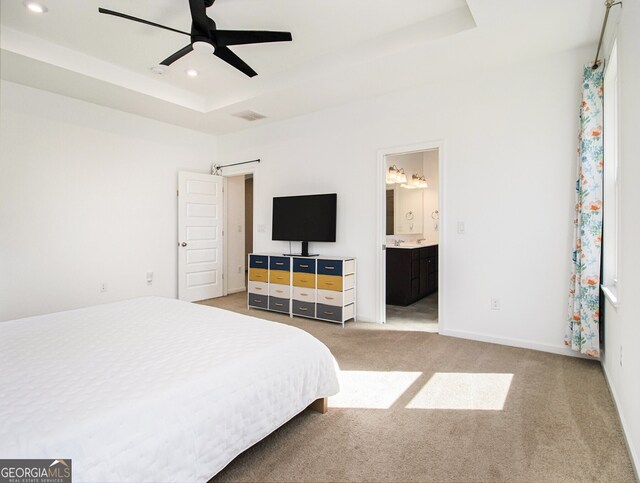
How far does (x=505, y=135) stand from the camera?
3.43 meters

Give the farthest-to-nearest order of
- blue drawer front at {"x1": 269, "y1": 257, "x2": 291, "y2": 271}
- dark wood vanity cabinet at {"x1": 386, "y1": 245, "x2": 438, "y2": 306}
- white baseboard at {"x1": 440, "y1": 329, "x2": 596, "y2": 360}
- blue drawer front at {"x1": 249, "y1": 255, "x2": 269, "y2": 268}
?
dark wood vanity cabinet at {"x1": 386, "y1": 245, "x2": 438, "y2": 306} < blue drawer front at {"x1": 249, "y1": 255, "x2": 269, "y2": 268} < blue drawer front at {"x1": 269, "y1": 257, "x2": 291, "y2": 271} < white baseboard at {"x1": 440, "y1": 329, "x2": 596, "y2": 360}

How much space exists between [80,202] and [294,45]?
3177 millimetres

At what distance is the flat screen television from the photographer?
4.50 m

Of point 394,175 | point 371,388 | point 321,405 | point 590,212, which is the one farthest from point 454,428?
point 394,175

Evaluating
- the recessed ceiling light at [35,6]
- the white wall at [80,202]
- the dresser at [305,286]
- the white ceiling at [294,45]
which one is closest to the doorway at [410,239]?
the dresser at [305,286]

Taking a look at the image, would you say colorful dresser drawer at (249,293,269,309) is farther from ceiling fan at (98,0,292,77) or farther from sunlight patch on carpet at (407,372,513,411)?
ceiling fan at (98,0,292,77)

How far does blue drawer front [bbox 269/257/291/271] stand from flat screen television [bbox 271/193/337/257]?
0.24 m

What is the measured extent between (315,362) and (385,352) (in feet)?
4.53

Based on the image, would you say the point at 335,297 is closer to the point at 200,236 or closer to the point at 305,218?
the point at 305,218

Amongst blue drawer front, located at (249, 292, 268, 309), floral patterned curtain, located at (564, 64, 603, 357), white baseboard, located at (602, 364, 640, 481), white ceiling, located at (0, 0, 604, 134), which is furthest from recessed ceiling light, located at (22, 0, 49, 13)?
white baseboard, located at (602, 364, 640, 481)

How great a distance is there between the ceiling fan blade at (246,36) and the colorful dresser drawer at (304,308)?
2894 mm

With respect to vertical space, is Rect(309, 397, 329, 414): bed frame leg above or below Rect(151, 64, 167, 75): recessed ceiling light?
below

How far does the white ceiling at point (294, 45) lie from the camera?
9.21 feet

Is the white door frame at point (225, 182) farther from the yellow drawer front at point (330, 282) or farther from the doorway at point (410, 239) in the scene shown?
the doorway at point (410, 239)
